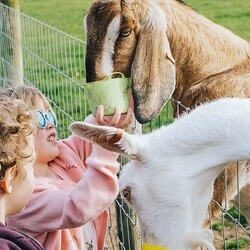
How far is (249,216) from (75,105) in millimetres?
3364

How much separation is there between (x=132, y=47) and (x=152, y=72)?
0.59 feet

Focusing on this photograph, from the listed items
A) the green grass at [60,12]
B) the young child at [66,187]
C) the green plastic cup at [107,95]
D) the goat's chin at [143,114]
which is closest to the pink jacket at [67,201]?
the young child at [66,187]

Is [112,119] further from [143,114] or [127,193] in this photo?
[143,114]

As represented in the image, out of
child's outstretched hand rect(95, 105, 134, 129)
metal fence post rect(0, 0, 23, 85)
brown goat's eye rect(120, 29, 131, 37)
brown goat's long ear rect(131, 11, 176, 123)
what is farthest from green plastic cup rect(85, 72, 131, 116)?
metal fence post rect(0, 0, 23, 85)

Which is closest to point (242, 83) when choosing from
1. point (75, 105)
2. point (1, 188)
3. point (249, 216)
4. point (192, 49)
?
point (192, 49)

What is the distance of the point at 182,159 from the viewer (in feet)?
8.82

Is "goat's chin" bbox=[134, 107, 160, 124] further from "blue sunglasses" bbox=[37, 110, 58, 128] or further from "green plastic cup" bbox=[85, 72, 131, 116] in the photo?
"blue sunglasses" bbox=[37, 110, 58, 128]

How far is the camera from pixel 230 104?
269cm

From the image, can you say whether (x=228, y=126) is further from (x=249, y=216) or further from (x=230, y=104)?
(x=249, y=216)

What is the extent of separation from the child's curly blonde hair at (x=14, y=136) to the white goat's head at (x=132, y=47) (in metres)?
1.64

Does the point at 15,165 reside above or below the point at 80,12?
above

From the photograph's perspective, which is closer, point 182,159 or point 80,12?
point 182,159

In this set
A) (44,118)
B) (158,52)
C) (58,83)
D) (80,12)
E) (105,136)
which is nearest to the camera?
(105,136)

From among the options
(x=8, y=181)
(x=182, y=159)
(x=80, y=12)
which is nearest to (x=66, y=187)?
(x=182, y=159)
